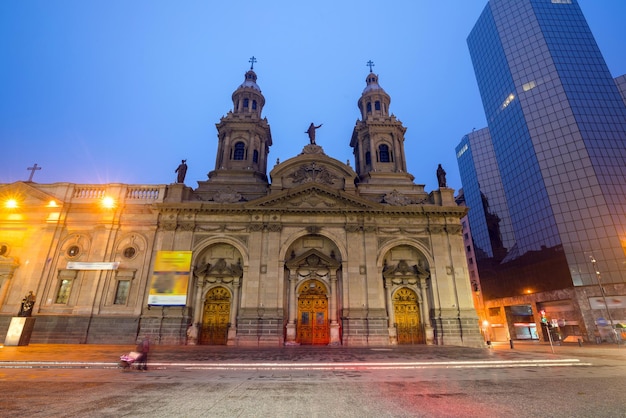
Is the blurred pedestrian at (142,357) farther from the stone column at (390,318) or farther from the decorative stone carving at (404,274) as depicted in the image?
the decorative stone carving at (404,274)

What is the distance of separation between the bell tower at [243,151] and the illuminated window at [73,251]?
1140 centimetres

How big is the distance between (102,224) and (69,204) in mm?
4026

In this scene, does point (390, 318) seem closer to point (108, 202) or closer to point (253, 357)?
point (253, 357)

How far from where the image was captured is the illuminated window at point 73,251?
2638 cm

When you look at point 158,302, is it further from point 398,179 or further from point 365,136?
point 365,136

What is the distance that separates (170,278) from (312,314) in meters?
12.5

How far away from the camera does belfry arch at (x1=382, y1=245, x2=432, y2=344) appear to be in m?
25.8

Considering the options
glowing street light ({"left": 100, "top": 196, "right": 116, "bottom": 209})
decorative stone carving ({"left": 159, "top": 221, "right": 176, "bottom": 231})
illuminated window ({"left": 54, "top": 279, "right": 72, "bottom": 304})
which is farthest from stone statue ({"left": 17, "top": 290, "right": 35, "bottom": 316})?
decorative stone carving ({"left": 159, "top": 221, "right": 176, "bottom": 231})

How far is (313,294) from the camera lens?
2659 cm

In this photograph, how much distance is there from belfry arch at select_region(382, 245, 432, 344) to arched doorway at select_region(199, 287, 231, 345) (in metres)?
14.0

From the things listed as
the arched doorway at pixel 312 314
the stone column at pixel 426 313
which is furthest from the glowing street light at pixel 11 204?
the stone column at pixel 426 313

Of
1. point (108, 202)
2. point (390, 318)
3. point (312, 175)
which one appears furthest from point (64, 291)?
point (390, 318)

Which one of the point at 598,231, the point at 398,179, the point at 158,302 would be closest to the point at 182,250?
the point at 158,302

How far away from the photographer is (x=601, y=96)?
4447cm
